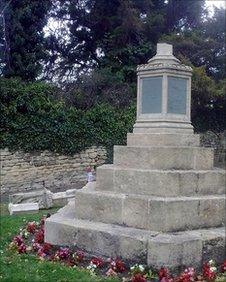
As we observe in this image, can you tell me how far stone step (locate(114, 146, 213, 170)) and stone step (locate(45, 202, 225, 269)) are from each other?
980 mm

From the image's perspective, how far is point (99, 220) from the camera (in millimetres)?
6977

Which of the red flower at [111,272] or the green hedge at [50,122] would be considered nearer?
the red flower at [111,272]

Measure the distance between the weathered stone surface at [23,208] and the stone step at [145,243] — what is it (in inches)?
176

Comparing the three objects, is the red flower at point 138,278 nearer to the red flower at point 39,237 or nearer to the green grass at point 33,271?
the green grass at point 33,271

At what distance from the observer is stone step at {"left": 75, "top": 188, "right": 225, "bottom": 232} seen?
630 cm

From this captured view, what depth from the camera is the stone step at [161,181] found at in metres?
6.59

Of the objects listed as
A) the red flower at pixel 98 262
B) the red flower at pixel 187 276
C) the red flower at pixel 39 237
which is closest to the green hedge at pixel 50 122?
the red flower at pixel 39 237

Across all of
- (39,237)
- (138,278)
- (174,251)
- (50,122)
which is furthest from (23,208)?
(50,122)

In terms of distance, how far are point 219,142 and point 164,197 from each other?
20.0 m

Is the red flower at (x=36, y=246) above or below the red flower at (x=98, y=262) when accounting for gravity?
below

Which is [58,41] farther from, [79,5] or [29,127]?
[29,127]

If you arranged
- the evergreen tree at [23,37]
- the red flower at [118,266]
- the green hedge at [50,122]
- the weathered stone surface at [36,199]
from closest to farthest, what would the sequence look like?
the red flower at [118,266]
the weathered stone surface at [36,199]
the green hedge at [50,122]
the evergreen tree at [23,37]

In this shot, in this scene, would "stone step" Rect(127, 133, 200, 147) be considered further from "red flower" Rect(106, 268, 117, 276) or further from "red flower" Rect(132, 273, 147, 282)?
"red flower" Rect(132, 273, 147, 282)

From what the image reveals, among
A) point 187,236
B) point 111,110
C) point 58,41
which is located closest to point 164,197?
point 187,236
